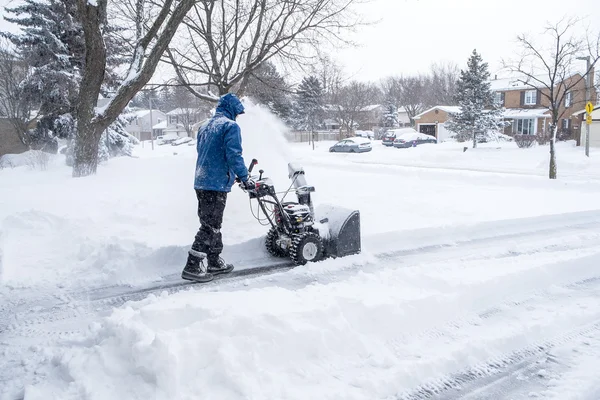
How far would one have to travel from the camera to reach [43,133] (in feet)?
78.1

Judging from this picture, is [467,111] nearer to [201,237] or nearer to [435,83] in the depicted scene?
[201,237]

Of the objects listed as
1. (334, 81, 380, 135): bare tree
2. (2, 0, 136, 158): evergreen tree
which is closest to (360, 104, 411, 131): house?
(334, 81, 380, 135): bare tree

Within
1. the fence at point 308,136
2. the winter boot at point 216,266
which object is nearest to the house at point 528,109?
the fence at point 308,136

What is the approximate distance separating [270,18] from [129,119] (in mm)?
14244

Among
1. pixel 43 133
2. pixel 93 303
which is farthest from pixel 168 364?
pixel 43 133

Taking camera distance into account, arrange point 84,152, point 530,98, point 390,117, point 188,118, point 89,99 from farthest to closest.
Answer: point 188,118 → point 390,117 → point 530,98 → point 89,99 → point 84,152

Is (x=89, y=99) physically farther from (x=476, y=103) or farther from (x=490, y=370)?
(x=476, y=103)

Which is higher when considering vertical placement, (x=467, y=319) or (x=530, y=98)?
(x=530, y=98)

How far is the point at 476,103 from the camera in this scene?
35.2 meters

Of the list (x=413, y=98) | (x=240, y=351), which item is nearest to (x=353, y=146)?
(x=240, y=351)

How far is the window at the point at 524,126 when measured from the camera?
149ft

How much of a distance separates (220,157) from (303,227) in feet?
4.65

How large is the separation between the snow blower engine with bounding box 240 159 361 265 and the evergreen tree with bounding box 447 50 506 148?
31269 millimetres

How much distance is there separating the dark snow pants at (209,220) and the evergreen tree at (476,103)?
3265cm
